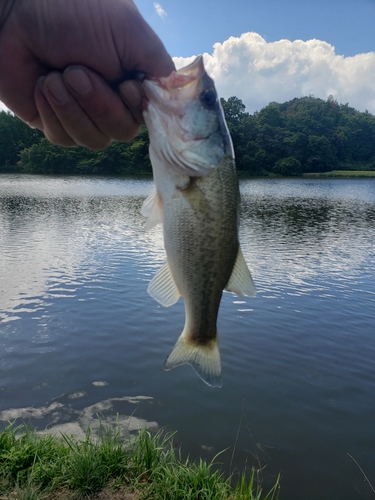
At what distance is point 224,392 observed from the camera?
30.8ft

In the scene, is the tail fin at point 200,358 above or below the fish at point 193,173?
below

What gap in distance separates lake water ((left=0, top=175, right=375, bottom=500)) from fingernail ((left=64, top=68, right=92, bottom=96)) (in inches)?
255

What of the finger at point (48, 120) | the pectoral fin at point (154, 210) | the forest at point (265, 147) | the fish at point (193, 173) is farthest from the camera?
the forest at point (265, 147)

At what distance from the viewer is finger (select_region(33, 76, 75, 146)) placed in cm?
306

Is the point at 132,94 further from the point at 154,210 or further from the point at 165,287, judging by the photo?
the point at 165,287

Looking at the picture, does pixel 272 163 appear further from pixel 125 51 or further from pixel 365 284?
pixel 125 51

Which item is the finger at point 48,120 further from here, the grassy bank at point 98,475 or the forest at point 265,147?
the forest at point 265,147

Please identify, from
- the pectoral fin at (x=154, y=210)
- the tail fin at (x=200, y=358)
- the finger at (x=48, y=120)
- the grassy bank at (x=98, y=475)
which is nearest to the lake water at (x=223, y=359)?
the grassy bank at (x=98, y=475)

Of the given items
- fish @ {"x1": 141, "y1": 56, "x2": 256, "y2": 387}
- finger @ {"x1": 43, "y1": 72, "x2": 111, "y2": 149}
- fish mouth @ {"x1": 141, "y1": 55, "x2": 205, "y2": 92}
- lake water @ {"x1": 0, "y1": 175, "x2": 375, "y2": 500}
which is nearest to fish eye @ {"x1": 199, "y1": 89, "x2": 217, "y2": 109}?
fish @ {"x1": 141, "y1": 56, "x2": 256, "y2": 387}

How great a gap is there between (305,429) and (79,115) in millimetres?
7608

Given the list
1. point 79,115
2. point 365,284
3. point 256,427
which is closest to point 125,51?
point 79,115

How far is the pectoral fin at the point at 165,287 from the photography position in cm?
287

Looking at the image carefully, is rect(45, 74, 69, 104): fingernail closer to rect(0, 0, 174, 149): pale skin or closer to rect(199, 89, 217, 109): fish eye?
rect(0, 0, 174, 149): pale skin

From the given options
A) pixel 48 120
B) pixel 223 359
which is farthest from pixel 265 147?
pixel 48 120
